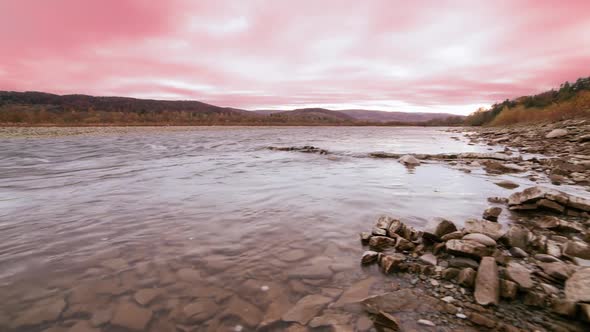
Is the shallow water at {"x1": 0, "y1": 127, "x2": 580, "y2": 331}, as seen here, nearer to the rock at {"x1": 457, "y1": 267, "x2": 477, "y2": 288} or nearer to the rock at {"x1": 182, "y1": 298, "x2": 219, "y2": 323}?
the rock at {"x1": 182, "y1": 298, "x2": 219, "y2": 323}

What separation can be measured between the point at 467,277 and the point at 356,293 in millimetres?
1241

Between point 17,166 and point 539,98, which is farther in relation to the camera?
point 539,98

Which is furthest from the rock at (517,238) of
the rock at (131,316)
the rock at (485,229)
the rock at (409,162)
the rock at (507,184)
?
the rock at (409,162)

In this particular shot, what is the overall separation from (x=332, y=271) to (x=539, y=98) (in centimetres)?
7056

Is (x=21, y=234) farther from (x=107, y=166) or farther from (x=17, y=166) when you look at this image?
(x=17, y=166)

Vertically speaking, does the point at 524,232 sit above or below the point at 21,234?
above

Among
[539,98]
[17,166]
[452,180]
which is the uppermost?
[539,98]

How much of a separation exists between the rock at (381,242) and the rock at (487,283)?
3.98ft

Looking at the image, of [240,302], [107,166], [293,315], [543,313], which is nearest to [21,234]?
[240,302]

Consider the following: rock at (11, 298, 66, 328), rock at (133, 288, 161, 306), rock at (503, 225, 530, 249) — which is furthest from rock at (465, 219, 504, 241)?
rock at (11, 298, 66, 328)

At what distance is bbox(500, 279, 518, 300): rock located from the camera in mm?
2639

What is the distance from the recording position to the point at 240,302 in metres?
2.82

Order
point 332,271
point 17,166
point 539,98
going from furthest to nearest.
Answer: point 539,98, point 17,166, point 332,271

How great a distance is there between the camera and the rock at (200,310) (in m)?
2.59
